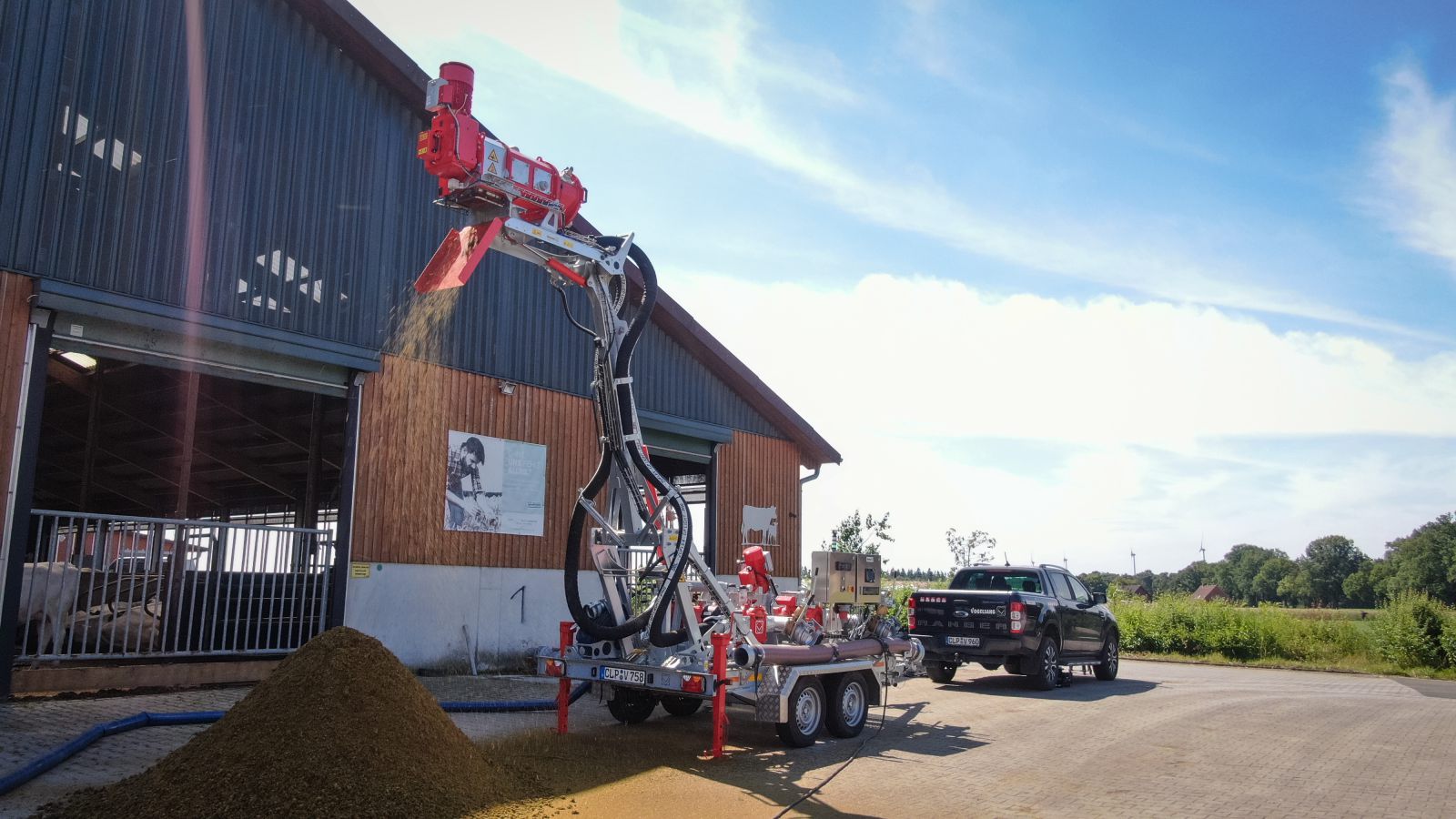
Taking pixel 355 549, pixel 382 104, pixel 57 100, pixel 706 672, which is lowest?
pixel 706 672

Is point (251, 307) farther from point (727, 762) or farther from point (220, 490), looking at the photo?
point (220, 490)

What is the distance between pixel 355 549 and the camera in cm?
1269

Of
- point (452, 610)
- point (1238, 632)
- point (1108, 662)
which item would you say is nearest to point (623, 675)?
point (452, 610)

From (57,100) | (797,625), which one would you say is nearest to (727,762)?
(797,625)

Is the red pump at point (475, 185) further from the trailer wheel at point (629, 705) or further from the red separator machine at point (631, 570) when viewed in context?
the trailer wheel at point (629, 705)

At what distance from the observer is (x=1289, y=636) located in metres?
22.4

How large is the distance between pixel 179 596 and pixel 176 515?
336 inches

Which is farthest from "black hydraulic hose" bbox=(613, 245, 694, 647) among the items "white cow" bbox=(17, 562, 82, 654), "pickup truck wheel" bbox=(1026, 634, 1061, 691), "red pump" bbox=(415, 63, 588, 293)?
"pickup truck wheel" bbox=(1026, 634, 1061, 691)

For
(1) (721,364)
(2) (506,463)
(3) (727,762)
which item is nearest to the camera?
(3) (727,762)

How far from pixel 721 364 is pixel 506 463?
216 inches

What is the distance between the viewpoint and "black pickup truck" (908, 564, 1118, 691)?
1434 centimetres

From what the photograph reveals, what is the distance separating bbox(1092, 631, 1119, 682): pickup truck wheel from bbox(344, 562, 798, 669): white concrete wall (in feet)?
29.1

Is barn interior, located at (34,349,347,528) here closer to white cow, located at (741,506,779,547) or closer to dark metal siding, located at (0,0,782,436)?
dark metal siding, located at (0,0,782,436)

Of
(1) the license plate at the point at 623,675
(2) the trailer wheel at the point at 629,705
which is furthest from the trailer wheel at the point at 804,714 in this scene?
(2) the trailer wheel at the point at 629,705
